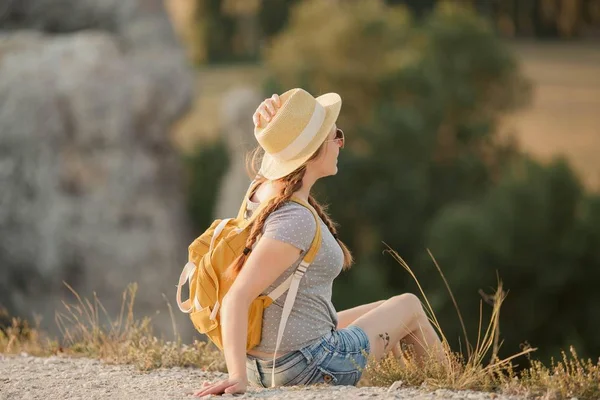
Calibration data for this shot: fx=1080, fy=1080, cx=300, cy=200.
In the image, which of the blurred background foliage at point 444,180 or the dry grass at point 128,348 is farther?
the blurred background foliage at point 444,180

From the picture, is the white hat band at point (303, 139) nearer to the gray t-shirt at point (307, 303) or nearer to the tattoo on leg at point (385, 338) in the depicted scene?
the gray t-shirt at point (307, 303)

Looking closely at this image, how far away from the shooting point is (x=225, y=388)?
3.71m

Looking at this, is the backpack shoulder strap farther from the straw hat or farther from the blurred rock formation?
the blurred rock formation

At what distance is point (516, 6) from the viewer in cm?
4212

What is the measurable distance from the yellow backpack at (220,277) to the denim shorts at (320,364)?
9 centimetres

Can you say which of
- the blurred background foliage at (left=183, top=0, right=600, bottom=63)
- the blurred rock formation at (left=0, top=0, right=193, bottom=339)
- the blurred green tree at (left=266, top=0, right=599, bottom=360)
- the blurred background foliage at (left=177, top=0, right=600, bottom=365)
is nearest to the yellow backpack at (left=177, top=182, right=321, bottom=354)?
the blurred rock formation at (left=0, top=0, right=193, bottom=339)

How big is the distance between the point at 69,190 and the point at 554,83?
31.0 meters

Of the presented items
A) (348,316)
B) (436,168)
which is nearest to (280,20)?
Answer: (436,168)

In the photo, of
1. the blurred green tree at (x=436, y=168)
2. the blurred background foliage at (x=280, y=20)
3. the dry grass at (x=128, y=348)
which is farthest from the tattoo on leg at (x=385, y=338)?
the blurred background foliage at (x=280, y=20)

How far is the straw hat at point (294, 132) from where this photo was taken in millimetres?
3881

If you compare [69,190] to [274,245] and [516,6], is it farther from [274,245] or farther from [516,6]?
[516,6]

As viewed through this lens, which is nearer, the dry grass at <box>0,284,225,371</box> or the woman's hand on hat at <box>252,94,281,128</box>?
the woman's hand on hat at <box>252,94,281,128</box>

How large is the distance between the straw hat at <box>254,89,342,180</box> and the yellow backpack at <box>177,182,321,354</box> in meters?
0.15

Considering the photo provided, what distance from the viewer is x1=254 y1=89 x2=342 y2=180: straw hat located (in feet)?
12.7
